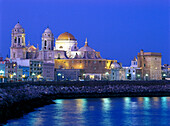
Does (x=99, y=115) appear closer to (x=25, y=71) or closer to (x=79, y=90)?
(x=79, y=90)

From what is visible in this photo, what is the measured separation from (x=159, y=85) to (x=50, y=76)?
2810cm

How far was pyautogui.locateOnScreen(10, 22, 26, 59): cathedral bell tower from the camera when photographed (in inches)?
4269

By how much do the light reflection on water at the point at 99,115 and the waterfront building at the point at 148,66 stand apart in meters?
57.4

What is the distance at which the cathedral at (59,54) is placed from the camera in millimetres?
109062

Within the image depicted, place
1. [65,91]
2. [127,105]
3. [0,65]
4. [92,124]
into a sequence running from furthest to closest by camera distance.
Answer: [0,65] < [65,91] < [127,105] < [92,124]

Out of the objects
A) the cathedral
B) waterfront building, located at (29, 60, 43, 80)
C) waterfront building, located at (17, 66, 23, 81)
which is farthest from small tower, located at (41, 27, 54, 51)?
waterfront building, located at (17, 66, 23, 81)

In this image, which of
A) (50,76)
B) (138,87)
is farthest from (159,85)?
(50,76)

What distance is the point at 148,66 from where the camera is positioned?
117688 millimetres

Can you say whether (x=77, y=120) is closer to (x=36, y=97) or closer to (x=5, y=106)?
(x=5, y=106)

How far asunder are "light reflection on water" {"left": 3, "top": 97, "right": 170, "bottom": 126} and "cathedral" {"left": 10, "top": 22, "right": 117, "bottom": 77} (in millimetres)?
52820

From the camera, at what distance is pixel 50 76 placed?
354ft

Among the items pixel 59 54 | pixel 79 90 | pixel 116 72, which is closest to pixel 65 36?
pixel 59 54

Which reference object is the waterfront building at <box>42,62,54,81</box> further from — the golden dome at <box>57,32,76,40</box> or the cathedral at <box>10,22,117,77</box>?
the golden dome at <box>57,32,76,40</box>

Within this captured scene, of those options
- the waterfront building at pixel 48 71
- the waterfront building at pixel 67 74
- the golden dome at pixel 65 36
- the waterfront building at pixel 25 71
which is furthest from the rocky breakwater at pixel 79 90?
the golden dome at pixel 65 36
